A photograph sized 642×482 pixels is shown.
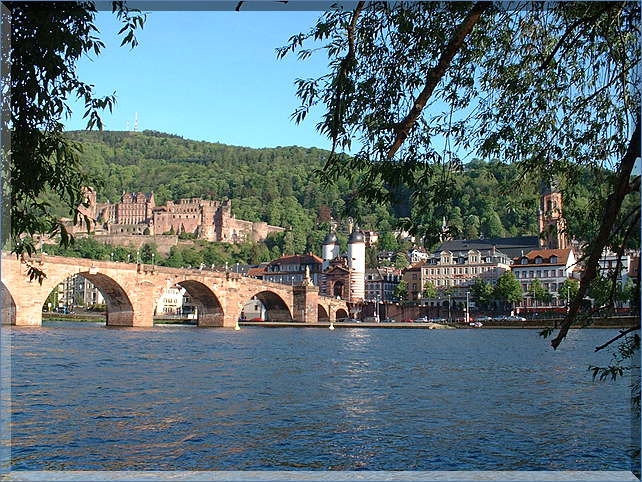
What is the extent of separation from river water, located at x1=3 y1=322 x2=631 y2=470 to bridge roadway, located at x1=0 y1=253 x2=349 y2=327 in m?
14.5

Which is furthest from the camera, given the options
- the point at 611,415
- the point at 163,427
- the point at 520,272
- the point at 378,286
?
the point at 378,286

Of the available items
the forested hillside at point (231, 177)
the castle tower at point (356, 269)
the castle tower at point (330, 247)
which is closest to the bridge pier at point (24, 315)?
the forested hillside at point (231, 177)

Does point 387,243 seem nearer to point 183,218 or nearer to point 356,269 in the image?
point 356,269

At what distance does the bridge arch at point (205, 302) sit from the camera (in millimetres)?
52781

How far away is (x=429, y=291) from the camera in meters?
71.7

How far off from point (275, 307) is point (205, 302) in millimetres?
12574

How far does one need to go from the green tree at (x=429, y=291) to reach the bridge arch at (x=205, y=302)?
75.2 feet

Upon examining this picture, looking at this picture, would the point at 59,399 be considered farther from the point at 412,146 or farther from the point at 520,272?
the point at 520,272

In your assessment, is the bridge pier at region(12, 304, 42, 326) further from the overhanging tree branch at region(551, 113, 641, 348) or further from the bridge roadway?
the overhanging tree branch at region(551, 113, 641, 348)

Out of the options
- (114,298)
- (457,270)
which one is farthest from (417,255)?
(114,298)

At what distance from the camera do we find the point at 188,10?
172 inches

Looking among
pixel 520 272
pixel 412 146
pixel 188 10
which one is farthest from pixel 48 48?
pixel 520 272

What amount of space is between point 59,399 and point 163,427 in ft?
11.0

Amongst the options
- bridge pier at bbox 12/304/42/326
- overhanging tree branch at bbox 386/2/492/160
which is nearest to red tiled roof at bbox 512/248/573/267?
bridge pier at bbox 12/304/42/326
